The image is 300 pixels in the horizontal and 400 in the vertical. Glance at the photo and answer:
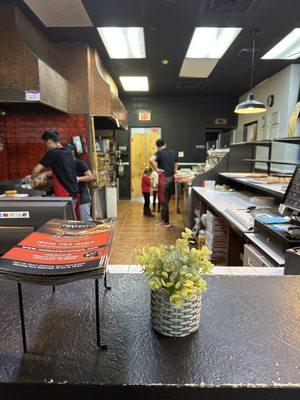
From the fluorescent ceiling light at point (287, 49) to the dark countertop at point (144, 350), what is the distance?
14.1ft

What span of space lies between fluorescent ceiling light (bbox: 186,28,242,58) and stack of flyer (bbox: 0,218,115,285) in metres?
3.94

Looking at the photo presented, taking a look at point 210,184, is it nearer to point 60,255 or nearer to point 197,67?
point 197,67

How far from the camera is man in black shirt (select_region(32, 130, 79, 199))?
3.51m

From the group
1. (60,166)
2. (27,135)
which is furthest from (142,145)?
(60,166)

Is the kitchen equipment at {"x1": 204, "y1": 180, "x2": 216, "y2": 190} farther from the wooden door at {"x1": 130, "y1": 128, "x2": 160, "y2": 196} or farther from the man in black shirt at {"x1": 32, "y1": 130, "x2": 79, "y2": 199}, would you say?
the wooden door at {"x1": 130, "y1": 128, "x2": 160, "y2": 196}

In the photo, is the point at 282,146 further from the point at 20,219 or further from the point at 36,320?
the point at 36,320

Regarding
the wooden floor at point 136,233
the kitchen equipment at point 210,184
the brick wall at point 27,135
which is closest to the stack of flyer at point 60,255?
the wooden floor at point 136,233

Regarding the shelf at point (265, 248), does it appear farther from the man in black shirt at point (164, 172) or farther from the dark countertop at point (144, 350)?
the man in black shirt at point (164, 172)

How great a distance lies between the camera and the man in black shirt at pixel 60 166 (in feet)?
11.5

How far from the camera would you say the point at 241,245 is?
272 cm

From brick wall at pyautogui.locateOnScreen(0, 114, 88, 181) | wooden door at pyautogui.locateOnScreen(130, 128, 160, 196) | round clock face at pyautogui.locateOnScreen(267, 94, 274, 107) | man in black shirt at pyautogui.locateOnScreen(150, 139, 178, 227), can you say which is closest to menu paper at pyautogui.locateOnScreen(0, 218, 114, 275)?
brick wall at pyautogui.locateOnScreen(0, 114, 88, 181)

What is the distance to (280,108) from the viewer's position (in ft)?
18.8

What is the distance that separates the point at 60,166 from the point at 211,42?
115 inches

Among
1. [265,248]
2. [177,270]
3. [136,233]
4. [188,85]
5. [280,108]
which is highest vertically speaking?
[188,85]
